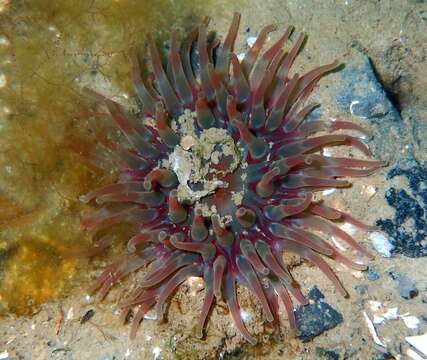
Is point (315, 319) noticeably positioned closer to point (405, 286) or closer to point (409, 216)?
point (405, 286)

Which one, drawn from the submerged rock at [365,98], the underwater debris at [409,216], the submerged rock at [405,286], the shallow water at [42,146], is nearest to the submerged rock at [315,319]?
the submerged rock at [405,286]

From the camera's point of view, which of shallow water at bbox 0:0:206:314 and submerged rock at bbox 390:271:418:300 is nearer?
submerged rock at bbox 390:271:418:300

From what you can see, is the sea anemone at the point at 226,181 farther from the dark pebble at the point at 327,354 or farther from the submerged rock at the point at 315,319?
the dark pebble at the point at 327,354

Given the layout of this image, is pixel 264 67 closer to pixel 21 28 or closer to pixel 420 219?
pixel 420 219

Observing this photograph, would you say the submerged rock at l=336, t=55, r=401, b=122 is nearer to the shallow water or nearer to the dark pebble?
the dark pebble

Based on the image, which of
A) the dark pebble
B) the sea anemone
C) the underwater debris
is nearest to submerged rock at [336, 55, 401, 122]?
the sea anemone

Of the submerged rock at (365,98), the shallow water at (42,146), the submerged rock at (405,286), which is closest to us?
the submerged rock at (405,286)

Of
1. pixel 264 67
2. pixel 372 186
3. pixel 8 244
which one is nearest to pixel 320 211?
pixel 372 186

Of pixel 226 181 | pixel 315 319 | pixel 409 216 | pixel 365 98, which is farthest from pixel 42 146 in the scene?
pixel 409 216
